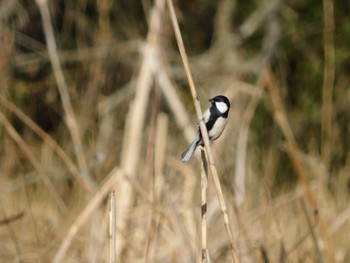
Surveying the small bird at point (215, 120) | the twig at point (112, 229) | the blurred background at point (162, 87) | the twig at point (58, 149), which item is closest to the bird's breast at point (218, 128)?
the small bird at point (215, 120)

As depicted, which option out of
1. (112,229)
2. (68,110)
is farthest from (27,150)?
(68,110)

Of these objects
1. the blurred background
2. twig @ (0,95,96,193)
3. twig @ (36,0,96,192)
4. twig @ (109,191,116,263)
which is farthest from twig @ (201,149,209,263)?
the blurred background

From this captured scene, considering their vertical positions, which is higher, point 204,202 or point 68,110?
point 68,110

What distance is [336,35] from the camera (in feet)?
19.3

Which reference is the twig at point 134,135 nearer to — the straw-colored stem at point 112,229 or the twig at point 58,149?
the twig at point 58,149

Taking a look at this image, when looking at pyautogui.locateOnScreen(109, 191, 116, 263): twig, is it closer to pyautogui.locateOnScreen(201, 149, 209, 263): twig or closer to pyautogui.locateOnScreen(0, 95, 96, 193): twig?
pyautogui.locateOnScreen(201, 149, 209, 263): twig

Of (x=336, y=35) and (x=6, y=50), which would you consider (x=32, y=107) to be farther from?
(x=6, y=50)

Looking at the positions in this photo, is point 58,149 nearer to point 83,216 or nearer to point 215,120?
point 83,216

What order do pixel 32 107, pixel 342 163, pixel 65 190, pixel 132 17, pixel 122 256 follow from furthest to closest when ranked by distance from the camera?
pixel 132 17, pixel 32 107, pixel 342 163, pixel 65 190, pixel 122 256

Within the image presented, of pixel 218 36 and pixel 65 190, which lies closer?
pixel 65 190

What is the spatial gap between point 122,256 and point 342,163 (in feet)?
8.53

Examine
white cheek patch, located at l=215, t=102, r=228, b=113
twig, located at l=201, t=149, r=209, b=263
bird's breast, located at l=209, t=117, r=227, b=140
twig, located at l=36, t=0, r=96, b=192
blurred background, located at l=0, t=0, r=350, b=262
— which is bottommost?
twig, located at l=201, t=149, r=209, b=263

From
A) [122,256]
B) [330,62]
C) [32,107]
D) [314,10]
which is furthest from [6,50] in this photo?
[314,10]

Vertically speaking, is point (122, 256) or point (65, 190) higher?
point (65, 190)
